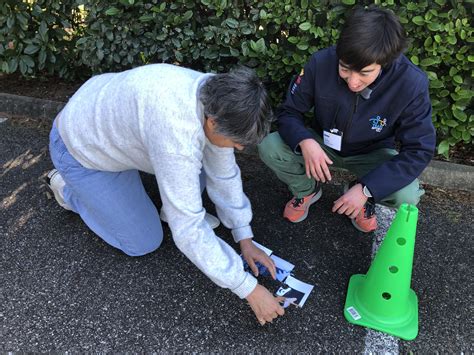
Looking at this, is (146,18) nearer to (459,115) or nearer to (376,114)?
(376,114)

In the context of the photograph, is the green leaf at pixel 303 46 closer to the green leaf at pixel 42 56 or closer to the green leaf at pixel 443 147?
the green leaf at pixel 443 147

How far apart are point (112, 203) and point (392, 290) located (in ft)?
5.30

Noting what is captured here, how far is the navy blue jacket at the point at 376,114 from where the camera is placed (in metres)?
2.39

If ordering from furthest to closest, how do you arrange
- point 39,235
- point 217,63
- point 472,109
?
point 217,63 < point 472,109 < point 39,235

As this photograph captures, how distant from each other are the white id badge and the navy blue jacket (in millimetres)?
27

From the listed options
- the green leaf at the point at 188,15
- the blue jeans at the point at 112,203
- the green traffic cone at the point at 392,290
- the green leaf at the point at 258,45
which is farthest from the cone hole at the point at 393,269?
the green leaf at the point at 188,15

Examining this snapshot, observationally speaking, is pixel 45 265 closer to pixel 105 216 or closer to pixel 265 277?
pixel 105 216

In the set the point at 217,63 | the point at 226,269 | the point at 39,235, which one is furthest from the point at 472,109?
the point at 39,235

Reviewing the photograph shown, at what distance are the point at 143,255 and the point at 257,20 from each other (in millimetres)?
1902

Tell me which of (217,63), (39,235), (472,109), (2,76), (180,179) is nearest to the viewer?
(180,179)

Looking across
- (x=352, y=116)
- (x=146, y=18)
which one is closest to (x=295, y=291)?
(x=352, y=116)

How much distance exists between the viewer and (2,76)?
4.57 metres

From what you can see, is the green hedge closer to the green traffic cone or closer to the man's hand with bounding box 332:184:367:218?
the man's hand with bounding box 332:184:367:218

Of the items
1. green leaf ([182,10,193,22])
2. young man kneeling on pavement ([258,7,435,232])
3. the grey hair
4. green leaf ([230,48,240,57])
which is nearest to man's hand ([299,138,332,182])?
young man kneeling on pavement ([258,7,435,232])
